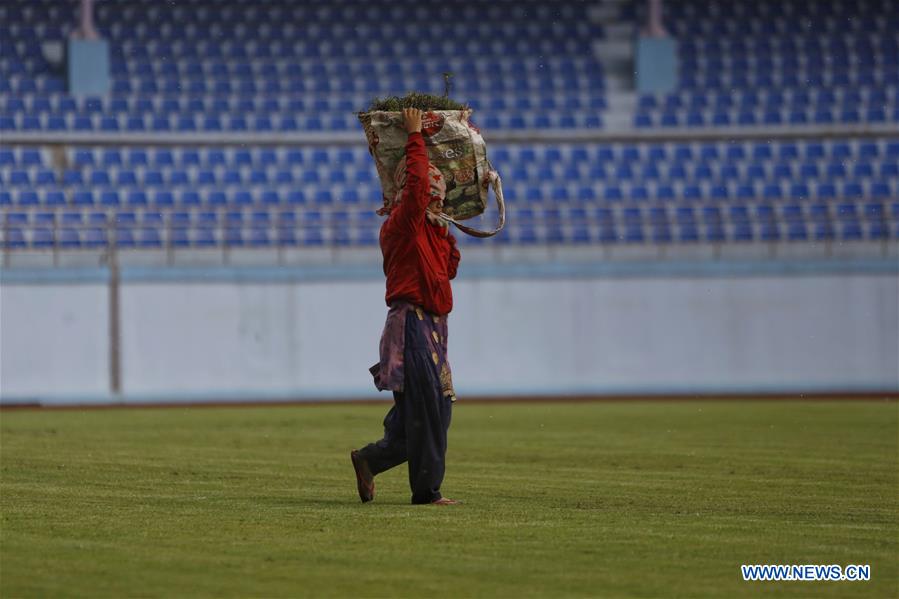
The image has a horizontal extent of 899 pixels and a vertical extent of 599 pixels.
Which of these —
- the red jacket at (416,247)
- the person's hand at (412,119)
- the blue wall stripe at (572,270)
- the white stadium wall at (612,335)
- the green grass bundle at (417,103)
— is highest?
the green grass bundle at (417,103)

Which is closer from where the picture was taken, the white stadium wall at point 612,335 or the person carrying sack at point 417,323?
the person carrying sack at point 417,323

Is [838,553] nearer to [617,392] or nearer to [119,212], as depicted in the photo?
[617,392]

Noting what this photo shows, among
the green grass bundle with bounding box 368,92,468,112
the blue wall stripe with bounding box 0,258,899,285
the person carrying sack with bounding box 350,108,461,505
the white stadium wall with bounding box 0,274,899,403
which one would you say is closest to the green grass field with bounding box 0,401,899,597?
the person carrying sack with bounding box 350,108,461,505

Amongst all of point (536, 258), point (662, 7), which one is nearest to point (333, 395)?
point (536, 258)

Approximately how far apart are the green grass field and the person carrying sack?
35cm

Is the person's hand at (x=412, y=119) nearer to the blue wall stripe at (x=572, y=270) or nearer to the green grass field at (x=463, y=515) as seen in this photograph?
the green grass field at (x=463, y=515)

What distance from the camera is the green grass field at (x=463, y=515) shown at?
6.61 m

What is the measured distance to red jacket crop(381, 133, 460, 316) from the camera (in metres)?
9.12

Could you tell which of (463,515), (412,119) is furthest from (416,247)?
(463,515)

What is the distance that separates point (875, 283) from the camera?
23.9 m

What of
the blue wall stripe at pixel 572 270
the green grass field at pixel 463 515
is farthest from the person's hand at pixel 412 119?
the blue wall stripe at pixel 572 270

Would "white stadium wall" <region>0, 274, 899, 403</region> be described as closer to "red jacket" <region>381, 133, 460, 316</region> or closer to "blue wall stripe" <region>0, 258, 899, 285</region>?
"blue wall stripe" <region>0, 258, 899, 285</region>

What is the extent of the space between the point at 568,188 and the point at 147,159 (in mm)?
6967

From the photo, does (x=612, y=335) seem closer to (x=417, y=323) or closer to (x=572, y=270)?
(x=572, y=270)
